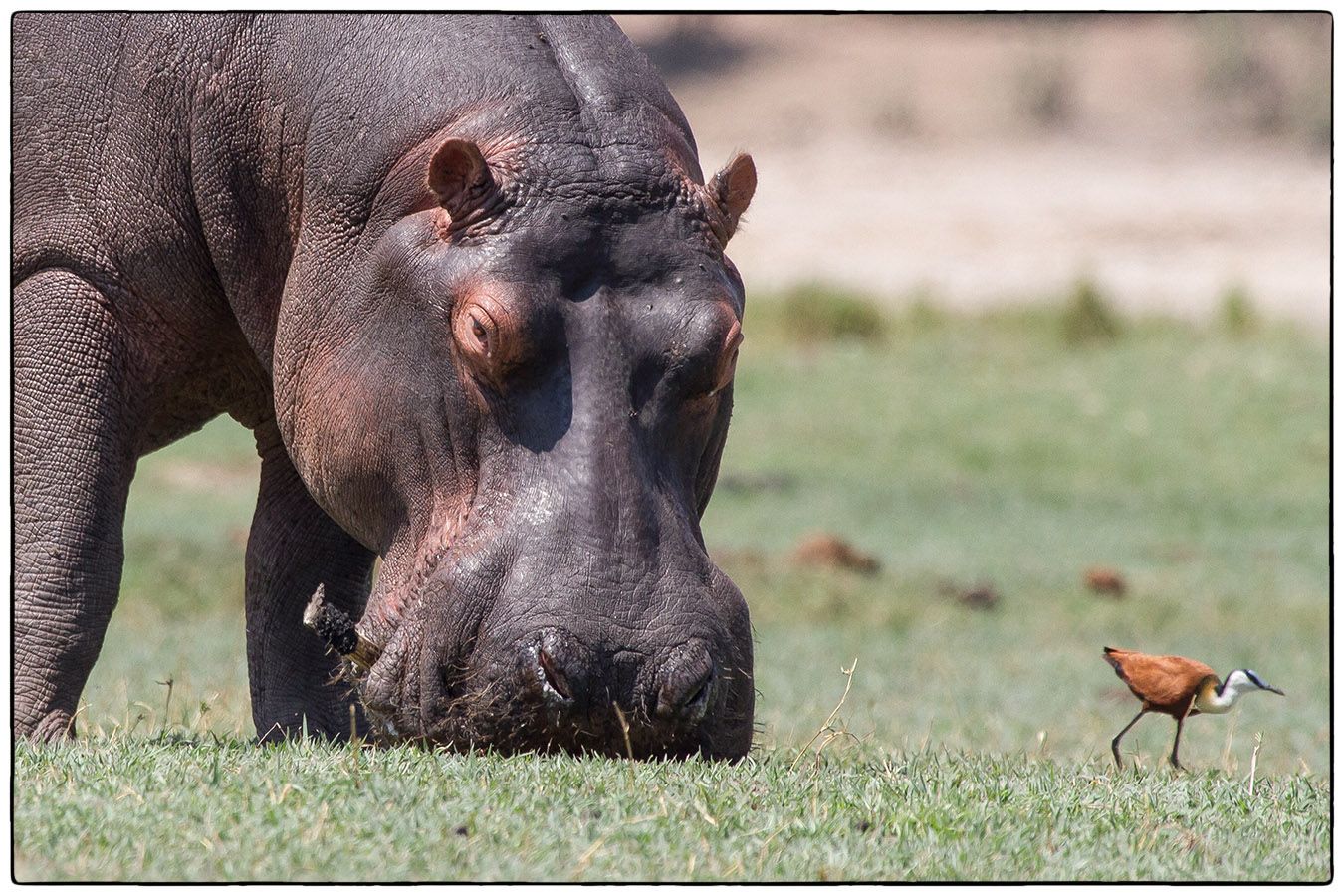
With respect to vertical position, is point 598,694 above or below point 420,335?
below

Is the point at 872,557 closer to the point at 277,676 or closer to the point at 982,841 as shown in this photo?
the point at 277,676

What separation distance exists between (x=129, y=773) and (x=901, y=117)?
26265mm

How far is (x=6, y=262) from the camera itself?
473cm

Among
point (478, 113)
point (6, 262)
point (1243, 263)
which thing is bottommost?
point (1243, 263)

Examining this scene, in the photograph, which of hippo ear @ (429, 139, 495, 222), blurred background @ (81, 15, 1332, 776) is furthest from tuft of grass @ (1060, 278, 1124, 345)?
hippo ear @ (429, 139, 495, 222)

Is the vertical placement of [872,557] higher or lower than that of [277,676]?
lower

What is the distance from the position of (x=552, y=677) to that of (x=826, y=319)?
53.0 feet

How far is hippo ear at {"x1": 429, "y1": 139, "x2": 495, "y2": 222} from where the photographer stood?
4.37 m

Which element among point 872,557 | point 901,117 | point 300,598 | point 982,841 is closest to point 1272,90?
point 901,117

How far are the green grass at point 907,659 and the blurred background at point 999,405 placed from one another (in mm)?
52

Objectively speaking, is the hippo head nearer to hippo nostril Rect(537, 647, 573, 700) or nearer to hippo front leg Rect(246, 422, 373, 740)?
hippo nostril Rect(537, 647, 573, 700)

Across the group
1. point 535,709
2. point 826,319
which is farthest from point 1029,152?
point 535,709

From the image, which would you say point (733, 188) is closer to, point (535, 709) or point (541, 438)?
point (541, 438)

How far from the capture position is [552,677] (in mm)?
3902
